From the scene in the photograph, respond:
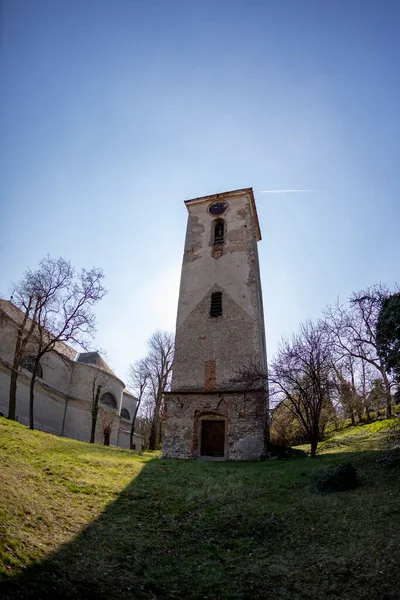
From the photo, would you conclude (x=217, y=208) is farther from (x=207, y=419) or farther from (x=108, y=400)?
(x=108, y=400)

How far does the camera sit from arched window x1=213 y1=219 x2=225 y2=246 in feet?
73.0

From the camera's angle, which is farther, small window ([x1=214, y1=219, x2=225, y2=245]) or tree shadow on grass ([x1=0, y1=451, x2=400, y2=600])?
small window ([x1=214, y1=219, x2=225, y2=245])

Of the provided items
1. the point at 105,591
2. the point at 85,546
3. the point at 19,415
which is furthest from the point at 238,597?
the point at 19,415

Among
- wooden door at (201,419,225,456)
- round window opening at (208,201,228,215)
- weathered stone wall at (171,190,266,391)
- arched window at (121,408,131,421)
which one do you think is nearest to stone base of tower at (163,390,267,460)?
wooden door at (201,419,225,456)

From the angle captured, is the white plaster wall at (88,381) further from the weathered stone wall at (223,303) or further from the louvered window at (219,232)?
the louvered window at (219,232)

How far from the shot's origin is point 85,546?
19.6 ft

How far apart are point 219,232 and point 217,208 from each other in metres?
1.80

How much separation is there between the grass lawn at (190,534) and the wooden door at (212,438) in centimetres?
524

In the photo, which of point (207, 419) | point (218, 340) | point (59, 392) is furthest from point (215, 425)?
point (59, 392)

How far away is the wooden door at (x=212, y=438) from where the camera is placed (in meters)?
16.8

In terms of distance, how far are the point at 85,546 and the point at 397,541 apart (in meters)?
5.11

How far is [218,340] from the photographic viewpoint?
18.8 m

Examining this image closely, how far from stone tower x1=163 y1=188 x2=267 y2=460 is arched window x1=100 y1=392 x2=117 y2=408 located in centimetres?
1585

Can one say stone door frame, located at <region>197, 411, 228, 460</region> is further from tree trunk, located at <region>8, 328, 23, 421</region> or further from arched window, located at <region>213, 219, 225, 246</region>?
arched window, located at <region>213, 219, 225, 246</region>
